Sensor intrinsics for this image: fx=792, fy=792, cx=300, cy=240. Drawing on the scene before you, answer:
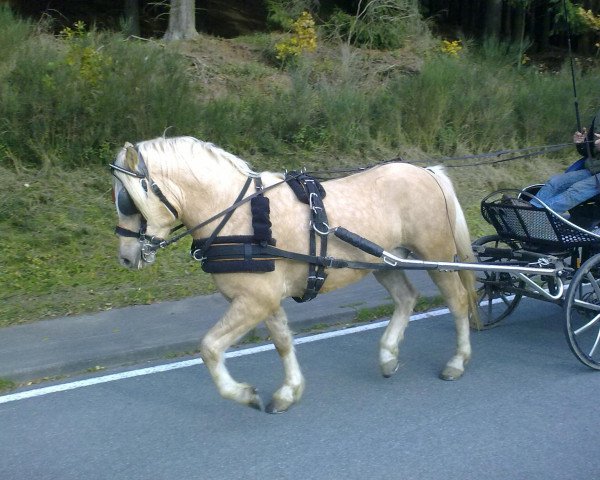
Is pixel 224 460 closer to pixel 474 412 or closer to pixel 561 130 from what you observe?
pixel 474 412

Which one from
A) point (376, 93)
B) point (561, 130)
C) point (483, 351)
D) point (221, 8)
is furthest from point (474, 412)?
point (221, 8)

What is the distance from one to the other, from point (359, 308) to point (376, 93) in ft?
22.3

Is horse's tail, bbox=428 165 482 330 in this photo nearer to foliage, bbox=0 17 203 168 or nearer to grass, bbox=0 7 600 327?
grass, bbox=0 7 600 327

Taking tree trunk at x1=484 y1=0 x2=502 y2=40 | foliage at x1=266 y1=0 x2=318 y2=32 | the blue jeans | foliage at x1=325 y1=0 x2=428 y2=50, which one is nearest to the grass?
foliage at x1=325 y1=0 x2=428 y2=50

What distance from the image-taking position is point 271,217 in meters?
5.07

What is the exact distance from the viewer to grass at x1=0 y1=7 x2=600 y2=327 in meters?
8.91

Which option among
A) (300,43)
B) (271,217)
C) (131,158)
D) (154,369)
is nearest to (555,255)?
(271,217)

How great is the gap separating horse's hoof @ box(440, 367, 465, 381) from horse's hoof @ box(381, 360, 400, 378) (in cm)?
36

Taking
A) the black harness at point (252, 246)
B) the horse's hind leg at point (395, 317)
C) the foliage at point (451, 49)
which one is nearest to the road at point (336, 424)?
the horse's hind leg at point (395, 317)

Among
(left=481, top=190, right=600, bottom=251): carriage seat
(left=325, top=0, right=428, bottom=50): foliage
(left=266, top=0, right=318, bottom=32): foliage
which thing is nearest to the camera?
(left=481, top=190, right=600, bottom=251): carriage seat

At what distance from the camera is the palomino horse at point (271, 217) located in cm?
489

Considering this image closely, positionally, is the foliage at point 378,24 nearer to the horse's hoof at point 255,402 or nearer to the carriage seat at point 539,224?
the carriage seat at point 539,224

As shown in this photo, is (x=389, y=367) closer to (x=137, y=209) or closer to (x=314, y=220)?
(x=314, y=220)

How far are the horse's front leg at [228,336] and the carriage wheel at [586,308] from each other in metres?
2.38
